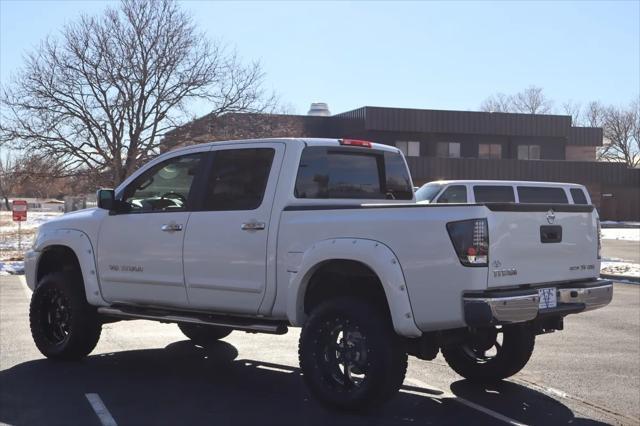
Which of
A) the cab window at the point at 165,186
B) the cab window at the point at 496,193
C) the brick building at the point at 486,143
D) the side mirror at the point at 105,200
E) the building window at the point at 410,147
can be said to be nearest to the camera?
the cab window at the point at 165,186

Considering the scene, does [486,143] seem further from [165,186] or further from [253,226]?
[253,226]

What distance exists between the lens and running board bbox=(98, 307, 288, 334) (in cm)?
602

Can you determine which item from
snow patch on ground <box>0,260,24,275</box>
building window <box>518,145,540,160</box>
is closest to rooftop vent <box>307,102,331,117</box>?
building window <box>518,145,540,160</box>

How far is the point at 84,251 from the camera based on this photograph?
745cm

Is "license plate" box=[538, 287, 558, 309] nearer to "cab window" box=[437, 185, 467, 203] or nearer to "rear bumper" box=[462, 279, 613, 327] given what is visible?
"rear bumper" box=[462, 279, 613, 327]

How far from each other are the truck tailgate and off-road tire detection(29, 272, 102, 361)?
14.2 ft

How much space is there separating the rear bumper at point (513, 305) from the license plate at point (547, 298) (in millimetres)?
31

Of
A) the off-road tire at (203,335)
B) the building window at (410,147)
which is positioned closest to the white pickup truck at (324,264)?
the off-road tire at (203,335)

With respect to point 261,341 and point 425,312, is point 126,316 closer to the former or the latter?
point 261,341

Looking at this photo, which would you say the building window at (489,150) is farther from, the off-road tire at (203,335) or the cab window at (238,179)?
the cab window at (238,179)

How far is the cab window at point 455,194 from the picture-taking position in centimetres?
1630

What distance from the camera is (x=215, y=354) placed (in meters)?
8.09

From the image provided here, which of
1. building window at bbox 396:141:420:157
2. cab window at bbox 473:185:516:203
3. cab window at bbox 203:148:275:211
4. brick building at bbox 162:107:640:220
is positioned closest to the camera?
cab window at bbox 203:148:275:211

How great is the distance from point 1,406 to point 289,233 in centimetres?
265
